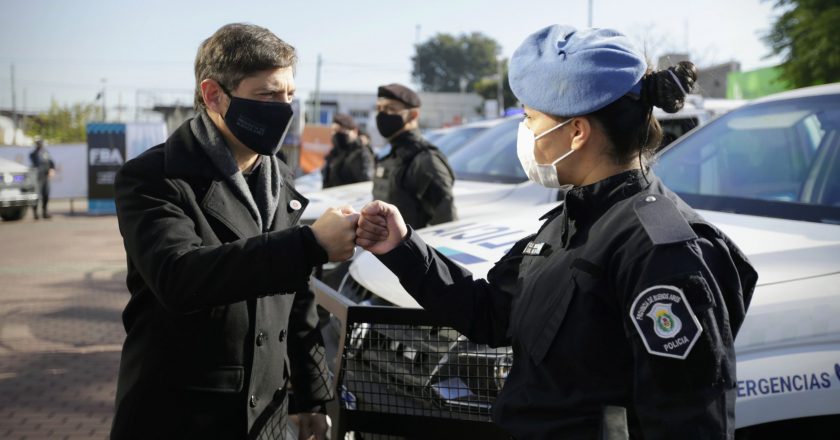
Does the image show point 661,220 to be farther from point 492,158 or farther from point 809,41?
point 809,41

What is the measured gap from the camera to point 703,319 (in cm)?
146

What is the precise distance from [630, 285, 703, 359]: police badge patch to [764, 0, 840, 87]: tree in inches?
770

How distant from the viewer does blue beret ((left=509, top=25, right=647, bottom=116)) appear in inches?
67.4

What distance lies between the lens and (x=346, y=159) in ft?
31.1

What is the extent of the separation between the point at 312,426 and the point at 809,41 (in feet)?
67.2

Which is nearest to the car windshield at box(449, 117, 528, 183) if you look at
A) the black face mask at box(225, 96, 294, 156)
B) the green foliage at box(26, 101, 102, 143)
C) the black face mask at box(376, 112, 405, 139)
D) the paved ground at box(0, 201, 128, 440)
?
the black face mask at box(376, 112, 405, 139)

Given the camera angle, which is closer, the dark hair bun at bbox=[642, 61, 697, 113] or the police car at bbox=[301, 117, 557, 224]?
the dark hair bun at bbox=[642, 61, 697, 113]

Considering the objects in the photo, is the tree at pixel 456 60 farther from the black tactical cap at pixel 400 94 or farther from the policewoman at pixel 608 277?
the policewoman at pixel 608 277

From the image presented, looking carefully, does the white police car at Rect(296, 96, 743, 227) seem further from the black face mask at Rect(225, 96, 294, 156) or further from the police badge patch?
the police badge patch

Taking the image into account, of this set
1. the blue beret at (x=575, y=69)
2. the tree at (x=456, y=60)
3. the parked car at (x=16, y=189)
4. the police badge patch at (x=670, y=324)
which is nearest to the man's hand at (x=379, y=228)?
the blue beret at (x=575, y=69)

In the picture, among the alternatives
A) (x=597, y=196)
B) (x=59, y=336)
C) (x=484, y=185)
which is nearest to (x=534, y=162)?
(x=597, y=196)

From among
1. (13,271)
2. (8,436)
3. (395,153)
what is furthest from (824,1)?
(8,436)

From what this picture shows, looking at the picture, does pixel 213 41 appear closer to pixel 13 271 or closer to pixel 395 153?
pixel 395 153

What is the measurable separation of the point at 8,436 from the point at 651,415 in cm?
446
